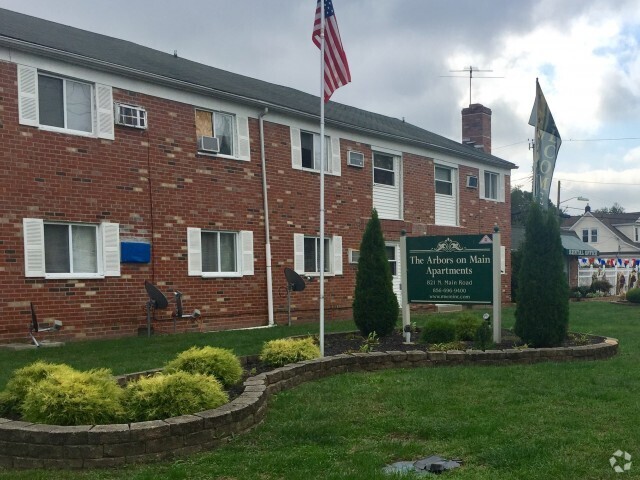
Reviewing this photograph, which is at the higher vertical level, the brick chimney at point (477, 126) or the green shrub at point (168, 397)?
the brick chimney at point (477, 126)

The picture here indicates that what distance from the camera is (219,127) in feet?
49.7

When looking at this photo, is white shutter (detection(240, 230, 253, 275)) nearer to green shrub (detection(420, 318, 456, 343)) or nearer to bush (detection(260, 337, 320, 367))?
green shrub (detection(420, 318, 456, 343))

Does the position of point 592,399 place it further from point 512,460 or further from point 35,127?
point 35,127

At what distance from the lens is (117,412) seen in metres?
5.07

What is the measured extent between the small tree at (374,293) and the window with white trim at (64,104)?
6.06 metres

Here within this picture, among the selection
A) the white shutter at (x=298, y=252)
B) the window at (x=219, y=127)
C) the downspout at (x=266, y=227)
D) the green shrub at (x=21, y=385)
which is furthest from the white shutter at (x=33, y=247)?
Result: the white shutter at (x=298, y=252)

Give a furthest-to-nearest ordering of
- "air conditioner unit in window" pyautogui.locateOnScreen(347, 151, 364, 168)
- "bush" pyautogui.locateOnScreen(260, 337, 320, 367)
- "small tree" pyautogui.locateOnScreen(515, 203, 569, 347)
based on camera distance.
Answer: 1. "air conditioner unit in window" pyautogui.locateOnScreen(347, 151, 364, 168)
2. "small tree" pyautogui.locateOnScreen(515, 203, 569, 347)
3. "bush" pyautogui.locateOnScreen(260, 337, 320, 367)

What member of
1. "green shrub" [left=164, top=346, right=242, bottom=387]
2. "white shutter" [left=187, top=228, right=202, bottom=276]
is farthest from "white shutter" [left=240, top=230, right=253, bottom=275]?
"green shrub" [left=164, top=346, right=242, bottom=387]

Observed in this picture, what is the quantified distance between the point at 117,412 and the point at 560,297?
671 cm

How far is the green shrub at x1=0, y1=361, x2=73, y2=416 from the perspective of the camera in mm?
5441

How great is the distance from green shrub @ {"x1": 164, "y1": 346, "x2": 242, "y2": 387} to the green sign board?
476cm

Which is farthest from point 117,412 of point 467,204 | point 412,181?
point 467,204

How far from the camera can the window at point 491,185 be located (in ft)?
80.7

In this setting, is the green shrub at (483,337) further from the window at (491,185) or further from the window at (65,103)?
the window at (491,185)
